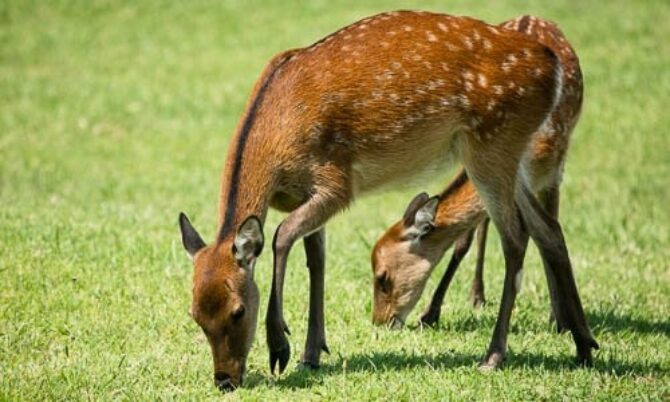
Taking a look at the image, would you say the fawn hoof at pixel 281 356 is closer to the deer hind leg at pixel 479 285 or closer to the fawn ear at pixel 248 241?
the fawn ear at pixel 248 241

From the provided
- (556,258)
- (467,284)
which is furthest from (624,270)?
(556,258)

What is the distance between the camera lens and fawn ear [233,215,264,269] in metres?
6.78

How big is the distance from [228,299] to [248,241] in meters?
0.33

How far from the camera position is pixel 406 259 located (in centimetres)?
943

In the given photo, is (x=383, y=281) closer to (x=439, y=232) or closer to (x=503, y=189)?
(x=439, y=232)

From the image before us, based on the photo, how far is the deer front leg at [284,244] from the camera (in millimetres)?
7090

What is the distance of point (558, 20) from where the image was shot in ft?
70.2

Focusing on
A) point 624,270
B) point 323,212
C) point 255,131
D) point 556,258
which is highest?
point 255,131

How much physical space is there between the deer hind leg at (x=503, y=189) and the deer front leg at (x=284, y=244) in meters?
0.84

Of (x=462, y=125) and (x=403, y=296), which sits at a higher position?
(x=462, y=125)

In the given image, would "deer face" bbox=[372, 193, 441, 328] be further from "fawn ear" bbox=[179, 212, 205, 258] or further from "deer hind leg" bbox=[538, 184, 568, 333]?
"fawn ear" bbox=[179, 212, 205, 258]

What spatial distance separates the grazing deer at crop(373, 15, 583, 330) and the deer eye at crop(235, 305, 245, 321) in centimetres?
226

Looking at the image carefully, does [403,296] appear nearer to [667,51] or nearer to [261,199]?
[261,199]

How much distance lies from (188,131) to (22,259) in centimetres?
862
